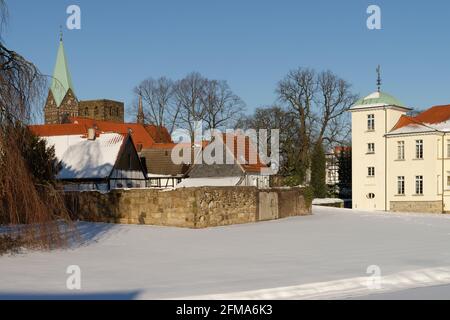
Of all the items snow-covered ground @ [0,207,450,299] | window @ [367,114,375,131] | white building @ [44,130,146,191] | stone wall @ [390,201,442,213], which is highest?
window @ [367,114,375,131]

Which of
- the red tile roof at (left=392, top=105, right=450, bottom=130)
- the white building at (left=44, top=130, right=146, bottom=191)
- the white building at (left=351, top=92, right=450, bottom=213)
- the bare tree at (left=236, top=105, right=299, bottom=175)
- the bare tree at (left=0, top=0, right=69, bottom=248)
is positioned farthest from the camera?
the bare tree at (left=236, top=105, right=299, bottom=175)

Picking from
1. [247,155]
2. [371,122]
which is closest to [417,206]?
[371,122]

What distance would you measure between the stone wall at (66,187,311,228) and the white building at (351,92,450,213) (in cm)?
2313

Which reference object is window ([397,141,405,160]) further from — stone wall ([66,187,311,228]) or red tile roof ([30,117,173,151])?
red tile roof ([30,117,173,151])

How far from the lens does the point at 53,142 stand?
159 ft

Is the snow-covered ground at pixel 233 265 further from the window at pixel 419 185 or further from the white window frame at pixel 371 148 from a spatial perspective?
the white window frame at pixel 371 148

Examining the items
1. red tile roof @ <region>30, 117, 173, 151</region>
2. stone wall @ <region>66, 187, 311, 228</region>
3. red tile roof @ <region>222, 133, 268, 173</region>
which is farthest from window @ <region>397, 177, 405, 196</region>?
red tile roof @ <region>30, 117, 173, 151</region>

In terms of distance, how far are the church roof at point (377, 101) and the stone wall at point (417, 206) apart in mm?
7986

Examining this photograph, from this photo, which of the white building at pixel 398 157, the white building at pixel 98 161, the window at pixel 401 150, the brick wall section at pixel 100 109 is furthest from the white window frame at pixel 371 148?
the brick wall section at pixel 100 109

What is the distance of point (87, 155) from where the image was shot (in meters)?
46.2

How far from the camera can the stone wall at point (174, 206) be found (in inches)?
1036

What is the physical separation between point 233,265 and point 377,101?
41.4 metres

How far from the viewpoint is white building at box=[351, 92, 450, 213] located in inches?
1957

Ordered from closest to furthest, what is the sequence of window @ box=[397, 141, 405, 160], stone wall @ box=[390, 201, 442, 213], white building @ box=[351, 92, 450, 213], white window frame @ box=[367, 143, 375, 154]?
stone wall @ box=[390, 201, 442, 213], white building @ box=[351, 92, 450, 213], window @ box=[397, 141, 405, 160], white window frame @ box=[367, 143, 375, 154]
